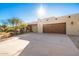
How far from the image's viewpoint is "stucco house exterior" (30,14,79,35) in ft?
38.4

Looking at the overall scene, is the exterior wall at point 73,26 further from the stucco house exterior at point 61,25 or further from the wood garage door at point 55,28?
the wood garage door at point 55,28

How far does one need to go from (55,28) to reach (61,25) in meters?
0.67

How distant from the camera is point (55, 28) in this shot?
1287cm

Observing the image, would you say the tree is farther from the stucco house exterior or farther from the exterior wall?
the exterior wall

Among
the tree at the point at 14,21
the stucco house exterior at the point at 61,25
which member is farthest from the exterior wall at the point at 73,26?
the tree at the point at 14,21

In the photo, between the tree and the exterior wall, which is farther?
the exterior wall

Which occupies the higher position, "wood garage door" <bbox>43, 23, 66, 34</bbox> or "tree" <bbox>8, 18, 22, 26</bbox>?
"tree" <bbox>8, 18, 22, 26</bbox>

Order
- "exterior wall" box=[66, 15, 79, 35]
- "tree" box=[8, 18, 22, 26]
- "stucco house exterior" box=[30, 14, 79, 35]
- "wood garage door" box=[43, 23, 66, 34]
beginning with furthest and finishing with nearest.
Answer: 1. "wood garage door" box=[43, 23, 66, 34]
2. "stucco house exterior" box=[30, 14, 79, 35]
3. "exterior wall" box=[66, 15, 79, 35]
4. "tree" box=[8, 18, 22, 26]

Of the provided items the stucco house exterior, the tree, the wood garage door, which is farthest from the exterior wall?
the tree

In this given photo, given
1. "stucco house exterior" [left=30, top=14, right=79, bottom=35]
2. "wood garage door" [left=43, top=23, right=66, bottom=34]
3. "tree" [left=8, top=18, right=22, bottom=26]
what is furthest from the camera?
"wood garage door" [left=43, top=23, right=66, bottom=34]

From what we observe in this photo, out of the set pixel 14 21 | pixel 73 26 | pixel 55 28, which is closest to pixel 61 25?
pixel 55 28

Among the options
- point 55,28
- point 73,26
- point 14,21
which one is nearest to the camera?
point 14,21

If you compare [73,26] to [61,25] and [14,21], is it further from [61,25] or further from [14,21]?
[14,21]

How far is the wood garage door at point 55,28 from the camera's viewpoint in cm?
1248
